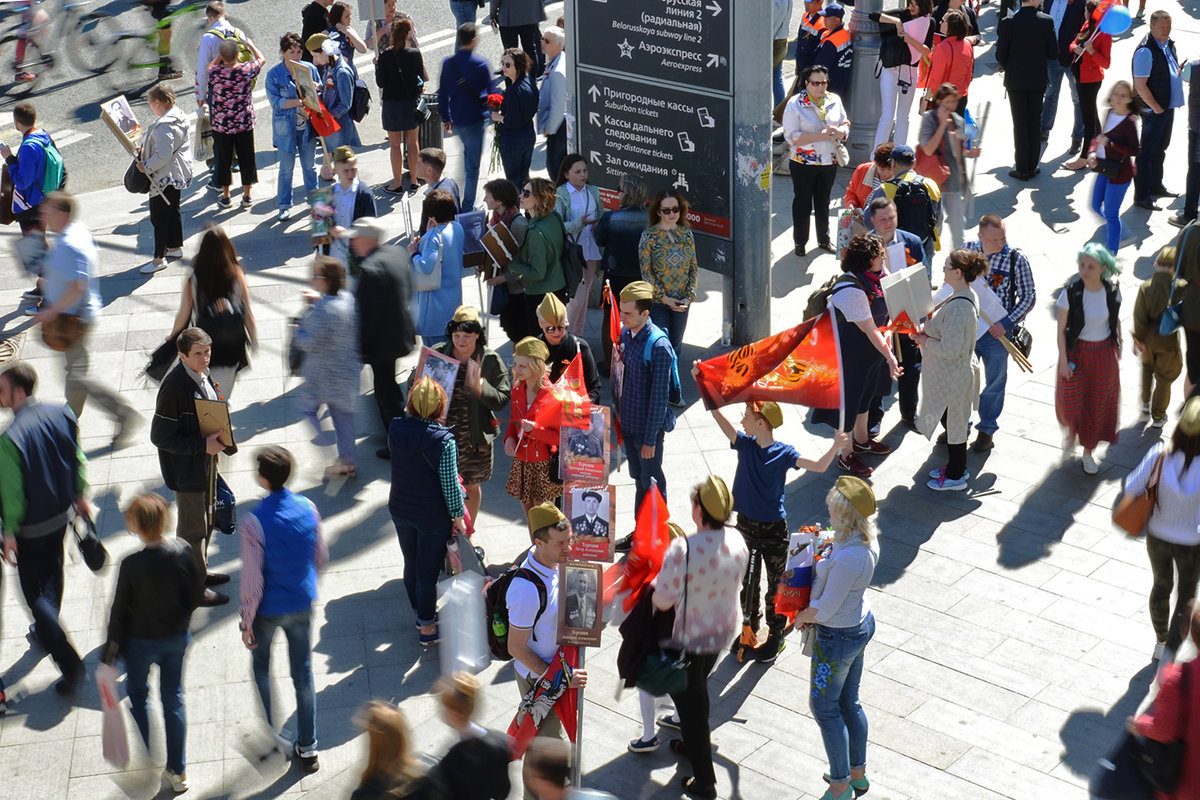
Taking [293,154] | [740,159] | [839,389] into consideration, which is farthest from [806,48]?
[839,389]

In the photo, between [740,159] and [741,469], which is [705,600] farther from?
[740,159]

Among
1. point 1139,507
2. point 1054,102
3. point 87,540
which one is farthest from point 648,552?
point 1054,102

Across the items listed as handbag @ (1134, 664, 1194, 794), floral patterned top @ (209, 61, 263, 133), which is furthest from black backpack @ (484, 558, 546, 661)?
floral patterned top @ (209, 61, 263, 133)

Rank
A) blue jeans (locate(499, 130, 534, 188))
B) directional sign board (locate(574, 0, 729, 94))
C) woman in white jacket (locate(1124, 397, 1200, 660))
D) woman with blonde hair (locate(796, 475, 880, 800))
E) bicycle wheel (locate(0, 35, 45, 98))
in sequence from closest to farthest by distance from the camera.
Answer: woman with blonde hair (locate(796, 475, 880, 800)), woman in white jacket (locate(1124, 397, 1200, 660)), directional sign board (locate(574, 0, 729, 94)), blue jeans (locate(499, 130, 534, 188)), bicycle wheel (locate(0, 35, 45, 98))

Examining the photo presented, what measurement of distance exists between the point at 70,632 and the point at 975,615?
542 cm

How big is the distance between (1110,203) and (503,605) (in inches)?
330

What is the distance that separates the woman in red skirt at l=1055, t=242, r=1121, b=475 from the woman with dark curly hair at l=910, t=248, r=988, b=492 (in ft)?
1.98

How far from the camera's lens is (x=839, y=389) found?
955 centimetres

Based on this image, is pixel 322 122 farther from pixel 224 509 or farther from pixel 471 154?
pixel 224 509

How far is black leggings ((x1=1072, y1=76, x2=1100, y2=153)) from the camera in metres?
15.6

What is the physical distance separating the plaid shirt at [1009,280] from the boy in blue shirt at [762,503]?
2571mm

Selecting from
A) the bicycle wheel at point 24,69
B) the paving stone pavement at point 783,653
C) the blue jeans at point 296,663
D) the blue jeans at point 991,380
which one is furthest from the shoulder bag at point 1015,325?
the bicycle wheel at point 24,69

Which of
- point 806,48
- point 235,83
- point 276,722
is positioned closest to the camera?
point 276,722

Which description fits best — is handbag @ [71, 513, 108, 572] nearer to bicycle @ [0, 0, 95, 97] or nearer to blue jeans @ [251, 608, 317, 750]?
blue jeans @ [251, 608, 317, 750]
